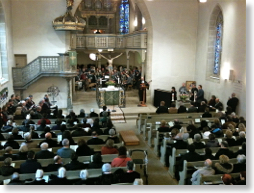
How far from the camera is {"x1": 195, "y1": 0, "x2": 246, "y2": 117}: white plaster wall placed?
12320 mm

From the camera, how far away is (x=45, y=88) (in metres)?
15.9

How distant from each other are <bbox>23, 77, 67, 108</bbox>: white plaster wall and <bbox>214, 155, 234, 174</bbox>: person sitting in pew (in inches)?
456

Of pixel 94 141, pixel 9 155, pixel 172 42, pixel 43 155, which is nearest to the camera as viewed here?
pixel 9 155

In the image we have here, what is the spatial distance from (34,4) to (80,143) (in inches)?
430

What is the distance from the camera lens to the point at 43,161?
6234mm

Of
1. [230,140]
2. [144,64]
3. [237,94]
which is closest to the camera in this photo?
[230,140]

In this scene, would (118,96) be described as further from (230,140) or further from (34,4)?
(230,140)

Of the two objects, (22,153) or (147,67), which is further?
(147,67)

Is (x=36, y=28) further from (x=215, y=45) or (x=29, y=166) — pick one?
(x=29, y=166)

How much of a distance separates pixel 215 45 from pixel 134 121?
20.5 ft

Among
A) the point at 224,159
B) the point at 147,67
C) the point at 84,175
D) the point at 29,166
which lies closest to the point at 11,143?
the point at 29,166

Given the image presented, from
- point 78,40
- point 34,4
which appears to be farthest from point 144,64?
point 34,4

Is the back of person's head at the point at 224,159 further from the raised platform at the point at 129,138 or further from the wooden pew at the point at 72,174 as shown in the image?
the raised platform at the point at 129,138

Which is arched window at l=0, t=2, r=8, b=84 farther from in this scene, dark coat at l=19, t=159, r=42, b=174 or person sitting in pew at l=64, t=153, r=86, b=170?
person sitting in pew at l=64, t=153, r=86, b=170
